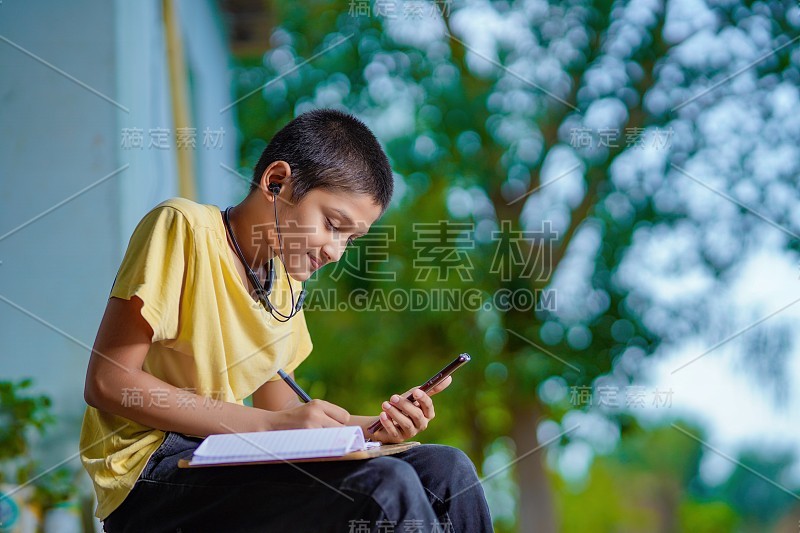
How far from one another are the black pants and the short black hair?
0.37 metres

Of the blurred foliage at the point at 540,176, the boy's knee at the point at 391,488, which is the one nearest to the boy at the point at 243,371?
the boy's knee at the point at 391,488

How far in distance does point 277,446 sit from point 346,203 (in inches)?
14.5

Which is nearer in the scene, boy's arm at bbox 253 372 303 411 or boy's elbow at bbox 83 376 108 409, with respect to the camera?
boy's elbow at bbox 83 376 108 409

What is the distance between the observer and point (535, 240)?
10.6 feet

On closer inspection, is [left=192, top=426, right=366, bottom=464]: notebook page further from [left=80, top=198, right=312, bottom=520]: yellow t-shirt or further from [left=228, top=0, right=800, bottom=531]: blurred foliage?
[left=228, top=0, right=800, bottom=531]: blurred foliage

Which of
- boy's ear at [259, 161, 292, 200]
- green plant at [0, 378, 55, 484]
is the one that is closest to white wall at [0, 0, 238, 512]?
green plant at [0, 378, 55, 484]

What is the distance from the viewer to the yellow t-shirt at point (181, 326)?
85 cm

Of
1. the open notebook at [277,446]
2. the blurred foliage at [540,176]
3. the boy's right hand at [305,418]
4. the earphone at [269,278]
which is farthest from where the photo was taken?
the blurred foliage at [540,176]

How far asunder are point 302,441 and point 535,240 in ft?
8.31

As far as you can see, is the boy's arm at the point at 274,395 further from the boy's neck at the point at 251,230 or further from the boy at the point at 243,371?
the boy's neck at the point at 251,230

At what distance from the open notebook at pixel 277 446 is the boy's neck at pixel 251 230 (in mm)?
297

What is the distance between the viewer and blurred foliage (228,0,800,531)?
3113mm

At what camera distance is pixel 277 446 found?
777 millimetres

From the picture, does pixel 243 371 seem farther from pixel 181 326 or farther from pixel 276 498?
pixel 276 498
